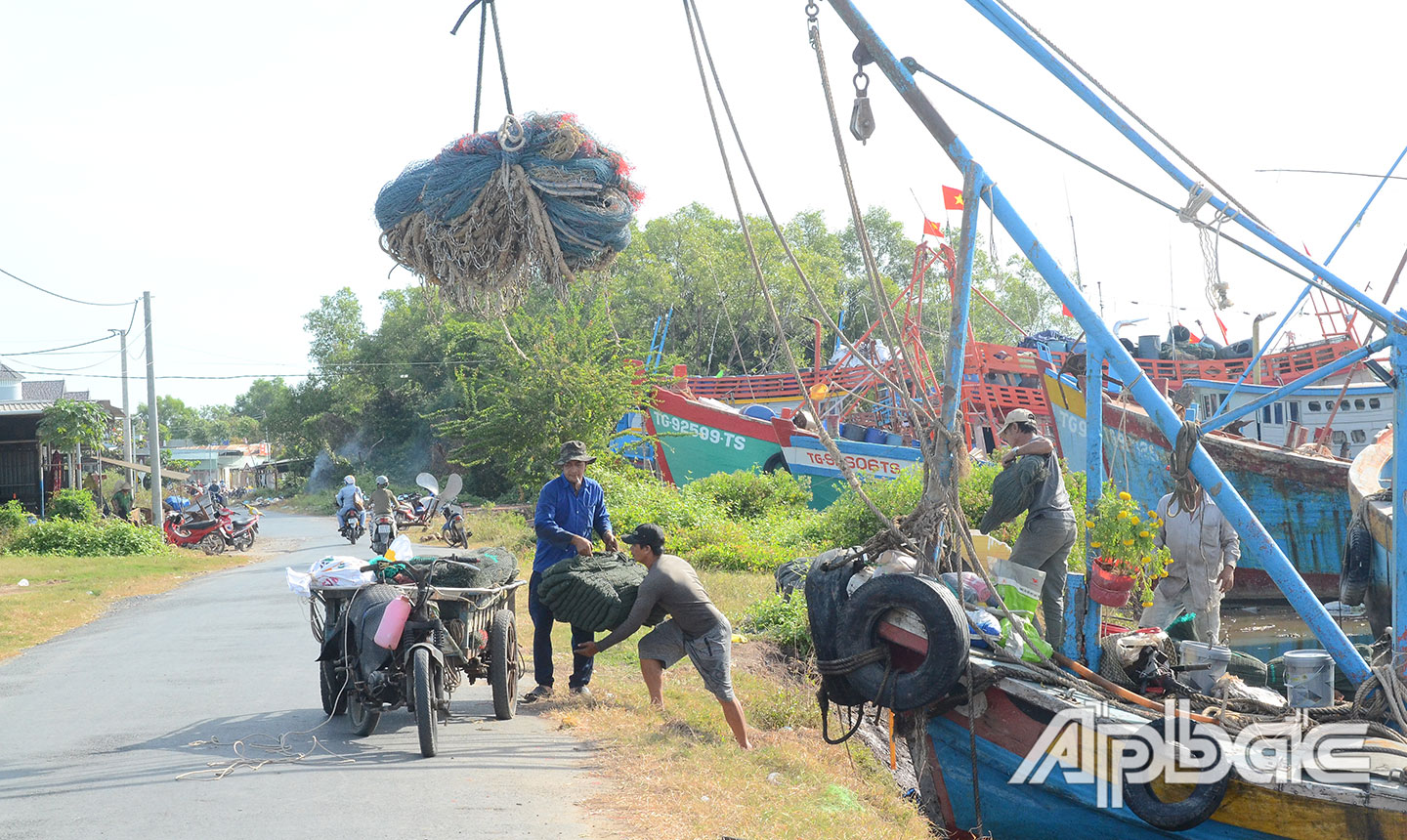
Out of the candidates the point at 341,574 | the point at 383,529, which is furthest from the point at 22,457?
the point at 341,574

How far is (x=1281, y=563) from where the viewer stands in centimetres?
561

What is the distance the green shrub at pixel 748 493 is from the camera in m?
19.8

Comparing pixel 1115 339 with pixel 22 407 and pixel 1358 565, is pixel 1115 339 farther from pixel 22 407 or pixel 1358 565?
pixel 22 407

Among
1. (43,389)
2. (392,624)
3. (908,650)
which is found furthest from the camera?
(43,389)

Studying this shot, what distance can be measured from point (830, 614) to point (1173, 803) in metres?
1.94

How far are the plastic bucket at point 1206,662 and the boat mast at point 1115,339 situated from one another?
0.72m

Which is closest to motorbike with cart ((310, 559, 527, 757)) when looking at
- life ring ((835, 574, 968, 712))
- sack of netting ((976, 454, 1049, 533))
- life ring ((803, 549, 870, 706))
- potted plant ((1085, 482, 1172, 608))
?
life ring ((803, 549, 870, 706))

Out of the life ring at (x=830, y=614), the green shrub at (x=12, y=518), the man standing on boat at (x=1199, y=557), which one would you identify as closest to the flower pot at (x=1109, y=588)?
the life ring at (x=830, y=614)

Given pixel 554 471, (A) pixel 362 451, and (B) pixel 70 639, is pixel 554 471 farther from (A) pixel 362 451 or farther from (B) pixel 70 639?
(A) pixel 362 451

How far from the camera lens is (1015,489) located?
275 inches

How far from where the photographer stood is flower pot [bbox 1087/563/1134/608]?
6605 millimetres

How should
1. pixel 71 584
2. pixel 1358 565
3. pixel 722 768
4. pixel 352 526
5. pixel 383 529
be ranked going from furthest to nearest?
pixel 352 526 → pixel 383 529 → pixel 71 584 → pixel 1358 565 → pixel 722 768

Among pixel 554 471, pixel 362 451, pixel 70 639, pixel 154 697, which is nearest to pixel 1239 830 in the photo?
pixel 154 697

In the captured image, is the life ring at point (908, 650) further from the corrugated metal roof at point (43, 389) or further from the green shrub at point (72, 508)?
the corrugated metal roof at point (43, 389)
